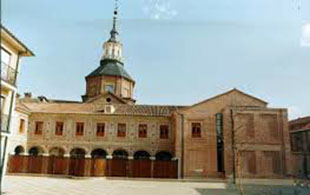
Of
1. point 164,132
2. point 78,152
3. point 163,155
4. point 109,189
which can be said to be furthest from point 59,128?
point 109,189

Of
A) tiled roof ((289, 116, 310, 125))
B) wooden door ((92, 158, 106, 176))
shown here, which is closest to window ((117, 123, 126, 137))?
wooden door ((92, 158, 106, 176))

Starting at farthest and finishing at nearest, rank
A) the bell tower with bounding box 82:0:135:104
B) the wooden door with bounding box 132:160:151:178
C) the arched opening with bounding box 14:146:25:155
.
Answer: the bell tower with bounding box 82:0:135:104, the arched opening with bounding box 14:146:25:155, the wooden door with bounding box 132:160:151:178

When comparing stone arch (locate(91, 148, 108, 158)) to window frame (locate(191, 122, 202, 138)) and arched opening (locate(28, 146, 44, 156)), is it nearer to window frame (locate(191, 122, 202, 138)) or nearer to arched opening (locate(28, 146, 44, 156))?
arched opening (locate(28, 146, 44, 156))

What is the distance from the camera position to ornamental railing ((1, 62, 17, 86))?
45.9 ft

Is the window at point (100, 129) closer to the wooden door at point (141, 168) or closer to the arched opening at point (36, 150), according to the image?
the wooden door at point (141, 168)

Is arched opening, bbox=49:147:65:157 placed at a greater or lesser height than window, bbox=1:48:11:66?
lesser

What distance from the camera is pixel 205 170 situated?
86.7 feet

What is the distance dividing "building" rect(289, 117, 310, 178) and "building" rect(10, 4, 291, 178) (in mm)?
1927

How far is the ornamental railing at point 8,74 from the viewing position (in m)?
14.0

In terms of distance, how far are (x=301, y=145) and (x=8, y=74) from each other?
110 ft

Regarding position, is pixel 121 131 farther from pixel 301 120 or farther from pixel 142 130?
pixel 301 120

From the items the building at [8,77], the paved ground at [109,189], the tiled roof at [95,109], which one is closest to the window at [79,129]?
the tiled roof at [95,109]

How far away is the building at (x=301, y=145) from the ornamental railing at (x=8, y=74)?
932 inches

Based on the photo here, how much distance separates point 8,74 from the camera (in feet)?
47.1
